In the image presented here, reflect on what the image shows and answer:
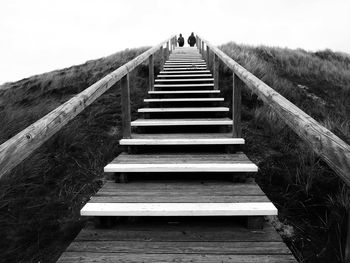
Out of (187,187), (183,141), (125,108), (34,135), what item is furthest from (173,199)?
(125,108)

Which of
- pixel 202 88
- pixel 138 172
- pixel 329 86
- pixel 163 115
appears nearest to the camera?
pixel 138 172

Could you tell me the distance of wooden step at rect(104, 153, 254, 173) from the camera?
2.59m

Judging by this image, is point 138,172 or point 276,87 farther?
point 276,87

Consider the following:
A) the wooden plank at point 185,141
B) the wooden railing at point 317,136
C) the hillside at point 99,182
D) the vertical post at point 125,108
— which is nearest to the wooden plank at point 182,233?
the hillside at point 99,182

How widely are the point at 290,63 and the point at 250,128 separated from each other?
20.0 ft

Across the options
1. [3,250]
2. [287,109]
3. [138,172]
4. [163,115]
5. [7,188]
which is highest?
[287,109]

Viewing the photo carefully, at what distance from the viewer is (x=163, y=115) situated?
4.25m

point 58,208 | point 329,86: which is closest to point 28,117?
point 58,208

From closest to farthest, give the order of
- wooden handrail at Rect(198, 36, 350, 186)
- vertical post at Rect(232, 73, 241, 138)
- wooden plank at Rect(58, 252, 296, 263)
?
wooden handrail at Rect(198, 36, 350, 186) → wooden plank at Rect(58, 252, 296, 263) → vertical post at Rect(232, 73, 241, 138)

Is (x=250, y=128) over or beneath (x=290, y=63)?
beneath

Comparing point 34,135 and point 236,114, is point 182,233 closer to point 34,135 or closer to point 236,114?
point 34,135

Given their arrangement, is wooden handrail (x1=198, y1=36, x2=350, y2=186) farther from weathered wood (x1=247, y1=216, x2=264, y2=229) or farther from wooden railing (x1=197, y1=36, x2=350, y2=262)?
weathered wood (x1=247, y1=216, x2=264, y2=229)

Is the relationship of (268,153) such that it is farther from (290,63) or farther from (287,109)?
(290,63)

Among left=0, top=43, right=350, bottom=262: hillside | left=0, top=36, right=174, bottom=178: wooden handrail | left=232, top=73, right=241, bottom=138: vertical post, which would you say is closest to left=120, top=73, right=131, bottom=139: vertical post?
left=0, top=43, right=350, bottom=262: hillside
